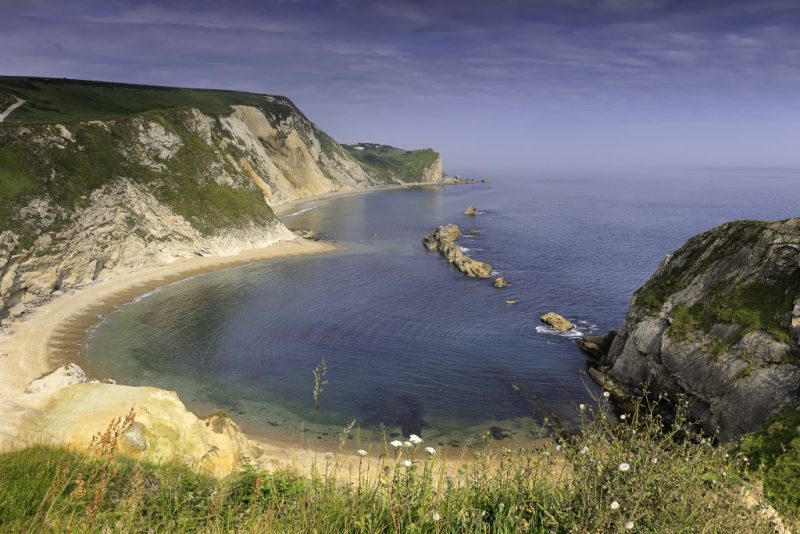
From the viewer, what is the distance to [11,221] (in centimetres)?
5497

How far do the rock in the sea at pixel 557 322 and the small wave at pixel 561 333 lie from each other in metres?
0.55

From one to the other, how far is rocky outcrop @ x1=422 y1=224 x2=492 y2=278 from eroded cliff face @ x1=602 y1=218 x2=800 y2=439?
35003mm

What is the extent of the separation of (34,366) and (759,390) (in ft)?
176

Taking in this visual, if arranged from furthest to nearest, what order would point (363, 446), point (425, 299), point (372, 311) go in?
point (425, 299), point (372, 311), point (363, 446)

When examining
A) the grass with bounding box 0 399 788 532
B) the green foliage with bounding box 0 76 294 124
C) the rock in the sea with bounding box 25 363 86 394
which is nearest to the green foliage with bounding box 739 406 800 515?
the grass with bounding box 0 399 788 532

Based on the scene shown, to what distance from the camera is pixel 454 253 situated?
3410 inches

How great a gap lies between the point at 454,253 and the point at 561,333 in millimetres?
36420

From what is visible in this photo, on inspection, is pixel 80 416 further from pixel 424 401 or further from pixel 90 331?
pixel 90 331

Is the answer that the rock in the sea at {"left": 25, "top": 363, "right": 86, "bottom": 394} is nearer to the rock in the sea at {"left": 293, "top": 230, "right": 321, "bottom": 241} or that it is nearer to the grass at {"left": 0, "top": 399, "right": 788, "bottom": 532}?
the grass at {"left": 0, "top": 399, "right": 788, "bottom": 532}

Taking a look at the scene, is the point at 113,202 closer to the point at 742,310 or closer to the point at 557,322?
the point at 557,322

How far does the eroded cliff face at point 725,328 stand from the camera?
29.4 metres

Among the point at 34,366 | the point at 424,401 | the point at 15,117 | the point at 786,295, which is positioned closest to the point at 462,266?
the point at 424,401

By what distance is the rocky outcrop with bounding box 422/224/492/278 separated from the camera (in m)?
77.6

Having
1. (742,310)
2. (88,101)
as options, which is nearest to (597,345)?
(742,310)
